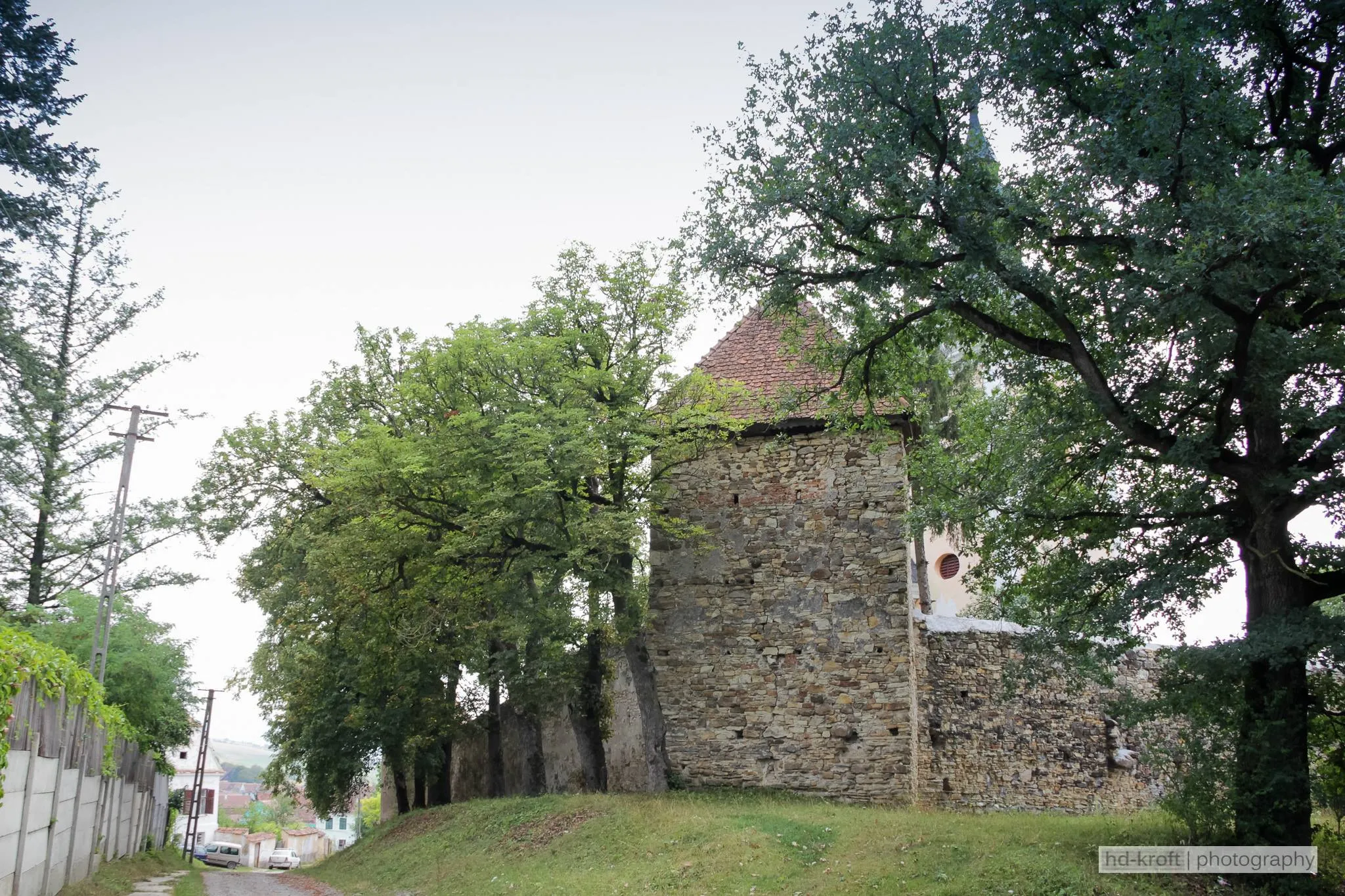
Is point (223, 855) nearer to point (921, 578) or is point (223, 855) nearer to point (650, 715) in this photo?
point (650, 715)

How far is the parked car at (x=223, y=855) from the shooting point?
36.4m

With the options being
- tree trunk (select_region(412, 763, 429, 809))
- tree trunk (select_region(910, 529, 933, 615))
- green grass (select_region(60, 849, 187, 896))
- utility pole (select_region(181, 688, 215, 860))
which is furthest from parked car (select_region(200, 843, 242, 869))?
tree trunk (select_region(910, 529, 933, 615))

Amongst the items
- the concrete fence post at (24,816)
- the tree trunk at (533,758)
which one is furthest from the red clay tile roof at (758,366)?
the concrete fence post at (24,816)

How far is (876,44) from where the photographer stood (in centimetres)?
920

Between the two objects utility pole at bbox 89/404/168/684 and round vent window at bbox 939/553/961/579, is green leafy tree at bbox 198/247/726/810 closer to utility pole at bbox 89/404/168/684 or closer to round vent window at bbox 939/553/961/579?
utility pole at bbox 89/404/168/684

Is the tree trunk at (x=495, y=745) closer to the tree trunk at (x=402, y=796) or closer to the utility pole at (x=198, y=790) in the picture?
the tree trunk at (x=402, y=796)

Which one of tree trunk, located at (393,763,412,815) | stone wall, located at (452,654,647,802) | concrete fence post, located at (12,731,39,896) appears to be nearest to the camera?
concrete fence post, located at (12,731,39,896)

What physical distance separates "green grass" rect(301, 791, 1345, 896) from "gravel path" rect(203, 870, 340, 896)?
0.46 metres

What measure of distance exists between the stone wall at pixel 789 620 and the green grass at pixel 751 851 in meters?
0.72

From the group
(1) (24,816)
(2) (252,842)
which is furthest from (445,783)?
(2) (252,842)

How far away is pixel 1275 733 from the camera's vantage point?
25.7ft

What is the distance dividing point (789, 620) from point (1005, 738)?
4115mm

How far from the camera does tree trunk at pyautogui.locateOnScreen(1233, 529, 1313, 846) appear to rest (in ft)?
25.3

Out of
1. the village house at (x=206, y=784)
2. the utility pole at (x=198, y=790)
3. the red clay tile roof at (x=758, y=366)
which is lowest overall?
the village house at (x=206, y=784)
